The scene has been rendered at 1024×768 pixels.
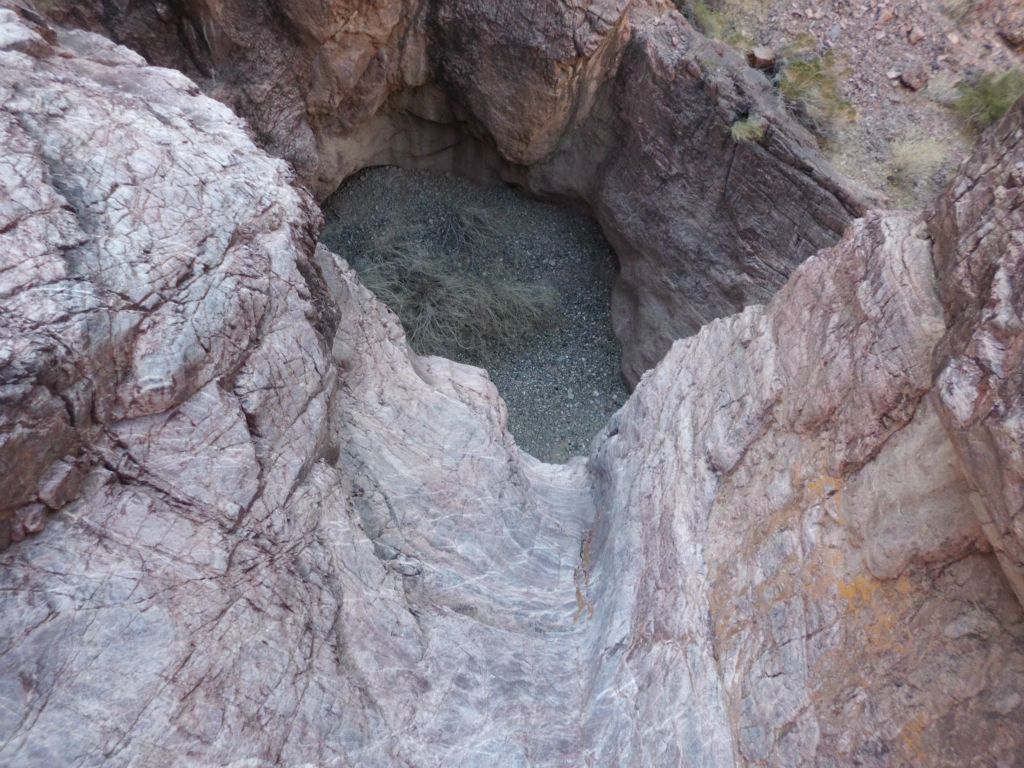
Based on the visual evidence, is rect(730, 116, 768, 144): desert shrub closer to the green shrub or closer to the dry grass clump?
the green shrub

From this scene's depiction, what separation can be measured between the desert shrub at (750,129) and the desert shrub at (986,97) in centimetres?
145

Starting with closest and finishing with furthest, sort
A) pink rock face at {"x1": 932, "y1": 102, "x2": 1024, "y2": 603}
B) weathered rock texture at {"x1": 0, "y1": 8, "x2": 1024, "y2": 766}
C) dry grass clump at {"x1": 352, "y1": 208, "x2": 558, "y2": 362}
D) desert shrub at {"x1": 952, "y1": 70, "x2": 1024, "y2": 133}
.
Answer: pink rock face at {"x1": 932, "y1": 102, "x2": 1024, "y2": 603}
weathered rock texture at {"x1": 0, "y1": 8, "x2": 1024, "y2": 766}
desert shrub at {"x1": 952, "y1": 70, "x2": 1024, "y2": 133}
dry grass clump at {"x1": 352, "y1": 208, "x2": 558, "y2": 362}

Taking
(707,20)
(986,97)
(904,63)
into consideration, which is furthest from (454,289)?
(986,97)

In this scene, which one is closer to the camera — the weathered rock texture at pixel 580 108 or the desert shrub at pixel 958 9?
the weathered rock texture at pixel 580 108

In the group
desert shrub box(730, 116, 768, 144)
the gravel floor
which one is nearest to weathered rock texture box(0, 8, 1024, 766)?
desert shrub box(730, 116, 768, 144)

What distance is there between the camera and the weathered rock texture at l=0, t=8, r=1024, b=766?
4.78ft

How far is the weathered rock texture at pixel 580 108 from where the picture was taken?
13.5ft

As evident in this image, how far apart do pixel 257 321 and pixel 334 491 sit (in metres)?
0.65

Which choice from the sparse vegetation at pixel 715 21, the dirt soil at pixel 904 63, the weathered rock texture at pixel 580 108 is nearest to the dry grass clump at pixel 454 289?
the weathered rock texture at pixel 580 108

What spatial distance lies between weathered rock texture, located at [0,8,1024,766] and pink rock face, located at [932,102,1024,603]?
24mm

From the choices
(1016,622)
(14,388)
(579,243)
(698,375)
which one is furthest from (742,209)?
(14,388)

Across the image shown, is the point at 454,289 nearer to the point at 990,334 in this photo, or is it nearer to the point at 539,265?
the point at 539,265

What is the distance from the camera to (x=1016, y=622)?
1283 mm

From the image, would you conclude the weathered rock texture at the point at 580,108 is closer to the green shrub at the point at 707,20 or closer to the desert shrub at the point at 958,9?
the green shrub at the point at 707,20
